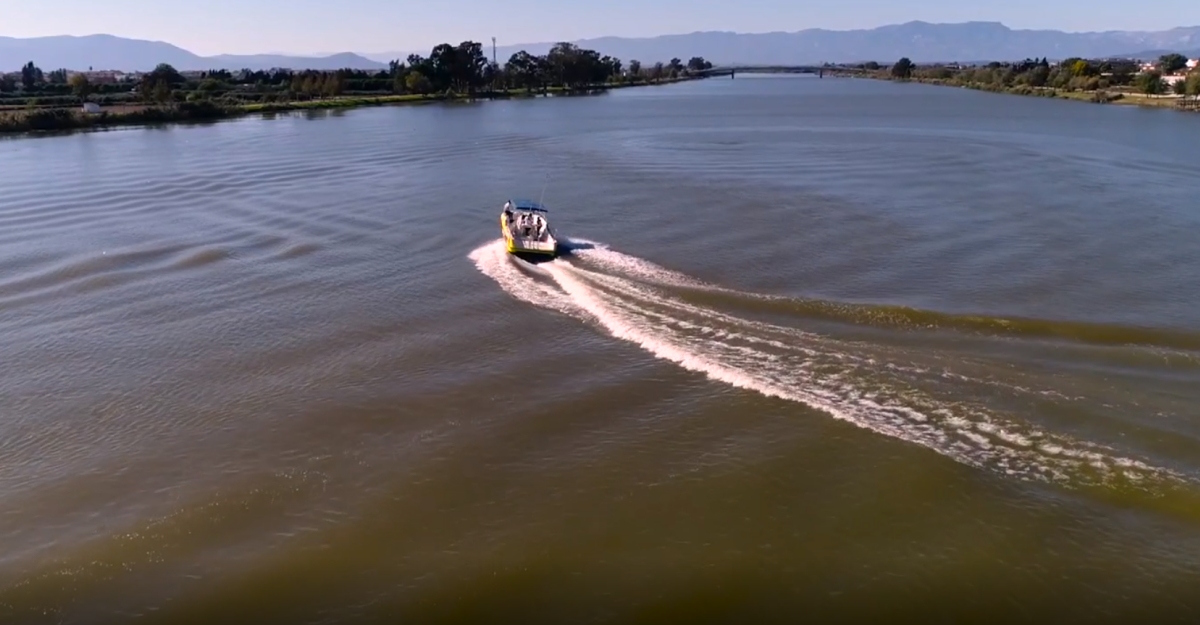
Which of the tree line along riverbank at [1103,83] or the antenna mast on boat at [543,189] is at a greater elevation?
the tree line along riverbank at [1103,83]

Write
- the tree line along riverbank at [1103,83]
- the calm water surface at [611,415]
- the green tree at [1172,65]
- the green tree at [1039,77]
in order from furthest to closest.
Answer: the green tree at [1172,65] < the green tree at [1039,77] < the tree line along riverbank at [1103,83] < the calm water surface at [611,415]

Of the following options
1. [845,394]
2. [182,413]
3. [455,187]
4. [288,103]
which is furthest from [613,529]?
[288,103]

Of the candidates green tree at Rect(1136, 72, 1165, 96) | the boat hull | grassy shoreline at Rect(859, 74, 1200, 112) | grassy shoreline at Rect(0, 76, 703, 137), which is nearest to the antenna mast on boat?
the boat hull

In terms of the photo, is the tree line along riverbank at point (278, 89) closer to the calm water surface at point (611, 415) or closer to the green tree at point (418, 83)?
the green tree at point (418, 83)

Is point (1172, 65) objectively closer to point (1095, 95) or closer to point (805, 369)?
point (1095, 95)

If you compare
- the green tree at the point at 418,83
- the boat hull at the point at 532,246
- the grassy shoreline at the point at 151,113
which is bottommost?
the boat hull at the point at 532,246

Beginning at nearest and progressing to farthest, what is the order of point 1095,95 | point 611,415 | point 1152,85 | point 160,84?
point 611,415, point 1152,85, point 160,84, point 1095,95

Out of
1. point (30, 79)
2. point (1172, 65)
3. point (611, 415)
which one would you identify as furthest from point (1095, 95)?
point (30, 79)

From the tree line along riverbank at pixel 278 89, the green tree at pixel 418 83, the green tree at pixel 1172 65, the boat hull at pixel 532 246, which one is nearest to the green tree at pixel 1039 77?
the green tree at pixel 1172 65
